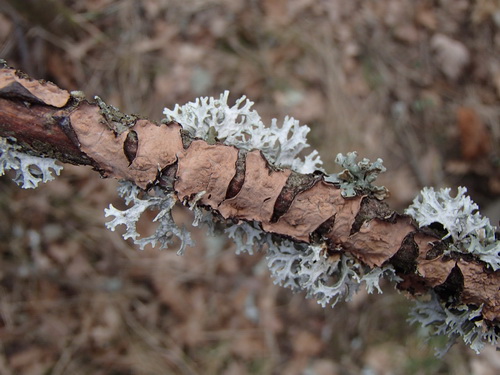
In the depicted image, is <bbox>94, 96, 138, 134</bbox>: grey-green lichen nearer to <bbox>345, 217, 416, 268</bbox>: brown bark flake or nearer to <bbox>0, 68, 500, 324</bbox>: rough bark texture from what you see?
<bbox>0, 68, 500, 324</bbox>: rough bark texture

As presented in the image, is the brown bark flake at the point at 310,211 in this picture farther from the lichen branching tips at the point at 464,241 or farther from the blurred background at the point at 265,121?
the blurred background at the point at 265,121

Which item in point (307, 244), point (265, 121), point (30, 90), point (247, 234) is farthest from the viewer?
point (265, 121)

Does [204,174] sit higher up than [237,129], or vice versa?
[237,129]

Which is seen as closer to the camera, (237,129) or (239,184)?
(239,184)

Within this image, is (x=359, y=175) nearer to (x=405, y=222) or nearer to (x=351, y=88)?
(x=405, y=222)

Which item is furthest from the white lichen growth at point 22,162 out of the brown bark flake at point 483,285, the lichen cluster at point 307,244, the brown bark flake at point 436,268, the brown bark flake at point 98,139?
the brown bark flake at point 483,285

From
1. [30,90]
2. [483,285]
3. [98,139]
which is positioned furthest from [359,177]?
[30,90]

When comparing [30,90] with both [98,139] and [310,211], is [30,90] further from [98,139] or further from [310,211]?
[310,211]

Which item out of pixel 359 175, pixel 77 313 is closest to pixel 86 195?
pixel 77 313
